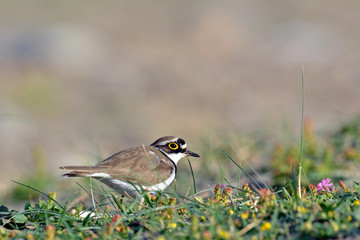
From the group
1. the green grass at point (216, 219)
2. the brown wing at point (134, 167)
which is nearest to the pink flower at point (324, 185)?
the green grass at point (216, 219)

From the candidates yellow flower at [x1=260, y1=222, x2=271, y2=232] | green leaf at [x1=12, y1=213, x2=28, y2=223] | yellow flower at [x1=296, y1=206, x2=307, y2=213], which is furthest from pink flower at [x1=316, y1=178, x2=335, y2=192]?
green leaf at [x1=12, y1=213, x2=28, y2=223]

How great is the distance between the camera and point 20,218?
475cm

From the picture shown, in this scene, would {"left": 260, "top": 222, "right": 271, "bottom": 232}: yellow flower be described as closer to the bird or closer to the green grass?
the green grass

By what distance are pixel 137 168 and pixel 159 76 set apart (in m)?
11.8

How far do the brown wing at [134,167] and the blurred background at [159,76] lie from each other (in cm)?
296

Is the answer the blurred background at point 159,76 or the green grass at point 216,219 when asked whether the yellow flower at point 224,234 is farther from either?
the blurred background at point 159,76

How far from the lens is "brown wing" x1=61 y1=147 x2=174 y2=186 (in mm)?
5668

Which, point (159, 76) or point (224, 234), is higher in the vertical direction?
point (224, 234)

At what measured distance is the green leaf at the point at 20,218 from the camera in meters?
4.72

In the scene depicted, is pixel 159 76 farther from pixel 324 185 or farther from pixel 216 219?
pixel 216 219

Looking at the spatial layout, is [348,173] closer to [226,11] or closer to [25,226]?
[25,226]

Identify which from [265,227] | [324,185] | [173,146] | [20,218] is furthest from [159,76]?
[265,227]

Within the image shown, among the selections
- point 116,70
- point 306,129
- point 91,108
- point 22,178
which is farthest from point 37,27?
point 306,129

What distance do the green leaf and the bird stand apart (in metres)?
0.84
